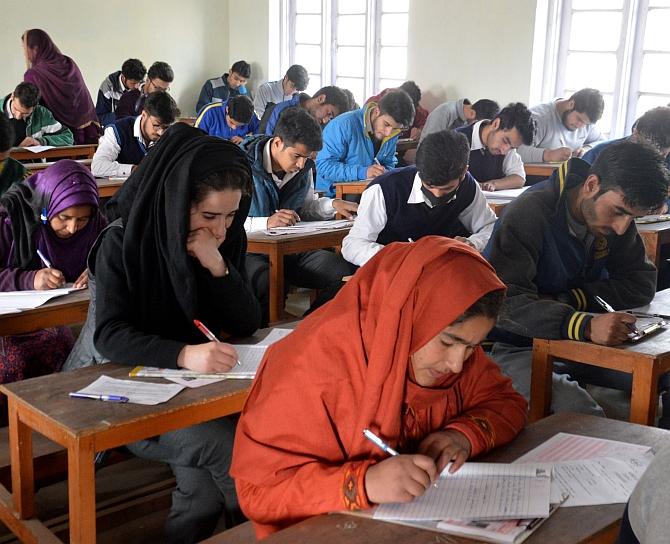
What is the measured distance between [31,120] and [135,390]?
539cm

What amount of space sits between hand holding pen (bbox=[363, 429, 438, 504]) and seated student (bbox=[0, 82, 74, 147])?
5.51 m

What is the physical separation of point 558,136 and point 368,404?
19.0 ft

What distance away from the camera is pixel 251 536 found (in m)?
1.50

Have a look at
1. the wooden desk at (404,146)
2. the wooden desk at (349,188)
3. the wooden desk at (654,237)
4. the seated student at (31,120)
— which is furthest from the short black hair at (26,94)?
the wooden desk at (654,237)

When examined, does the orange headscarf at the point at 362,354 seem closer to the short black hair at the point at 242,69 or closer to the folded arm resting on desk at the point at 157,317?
the folded arm resting on desk at the point at 157,317

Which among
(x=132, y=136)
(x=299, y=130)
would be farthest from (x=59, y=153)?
(x=299, y=130)

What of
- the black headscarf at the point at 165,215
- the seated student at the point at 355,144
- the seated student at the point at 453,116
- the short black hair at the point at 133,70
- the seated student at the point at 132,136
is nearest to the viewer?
the black headscarf at the point at 165,215

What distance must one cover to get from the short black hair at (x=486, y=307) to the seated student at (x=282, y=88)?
8.05 metres

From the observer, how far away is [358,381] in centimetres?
140

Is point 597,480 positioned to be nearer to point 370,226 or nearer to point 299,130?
point 370,226

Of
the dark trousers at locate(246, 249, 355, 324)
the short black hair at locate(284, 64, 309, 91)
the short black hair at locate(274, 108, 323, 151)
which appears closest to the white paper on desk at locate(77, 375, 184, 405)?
the dark trousers at locate(246, 249, 355, 324)

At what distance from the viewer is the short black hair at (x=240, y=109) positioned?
6848 mm

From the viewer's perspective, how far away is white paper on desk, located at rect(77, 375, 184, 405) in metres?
1.87

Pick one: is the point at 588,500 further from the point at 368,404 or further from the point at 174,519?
the point at 174,519
